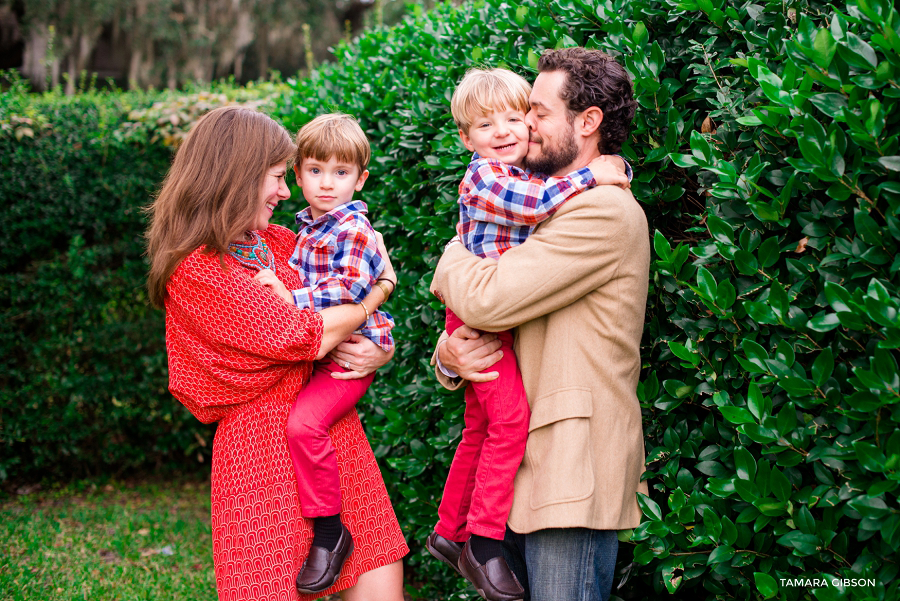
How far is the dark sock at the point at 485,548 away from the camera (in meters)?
2.33

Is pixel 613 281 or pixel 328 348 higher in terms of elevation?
pixel 613 281

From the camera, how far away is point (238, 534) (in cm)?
244

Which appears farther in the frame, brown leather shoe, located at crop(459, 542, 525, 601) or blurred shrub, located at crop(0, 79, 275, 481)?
blurred shrub, located at crop(0, 79, 275, 481)

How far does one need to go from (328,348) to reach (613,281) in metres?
1.09

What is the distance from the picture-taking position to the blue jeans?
2.17 m

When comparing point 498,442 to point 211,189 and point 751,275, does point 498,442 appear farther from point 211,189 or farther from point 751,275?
point 211,189

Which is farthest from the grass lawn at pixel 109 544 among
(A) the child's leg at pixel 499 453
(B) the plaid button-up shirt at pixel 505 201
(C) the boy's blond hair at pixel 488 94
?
(C) the boy's blond hair at pixel 488 94

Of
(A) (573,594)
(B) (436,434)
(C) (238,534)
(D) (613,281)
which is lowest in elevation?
(B) (436,434)

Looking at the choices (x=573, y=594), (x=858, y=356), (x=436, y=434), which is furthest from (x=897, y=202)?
(x=436, y=434)

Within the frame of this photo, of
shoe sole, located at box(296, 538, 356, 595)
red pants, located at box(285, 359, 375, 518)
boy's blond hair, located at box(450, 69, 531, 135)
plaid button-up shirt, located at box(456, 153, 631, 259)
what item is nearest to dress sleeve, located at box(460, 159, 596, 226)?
plaid button-up shirt, located at box(456, 153, 631, 259)

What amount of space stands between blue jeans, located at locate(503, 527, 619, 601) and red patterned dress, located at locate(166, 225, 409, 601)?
836 millimetres

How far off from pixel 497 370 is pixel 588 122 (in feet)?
2.98

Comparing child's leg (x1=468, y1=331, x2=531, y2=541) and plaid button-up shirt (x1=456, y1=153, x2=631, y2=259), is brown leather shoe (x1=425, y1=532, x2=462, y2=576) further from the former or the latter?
plaid button-up shirt (x1=456, y1=153, x2=631, y2=259)

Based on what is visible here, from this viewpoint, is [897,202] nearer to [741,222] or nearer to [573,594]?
[741,222]
